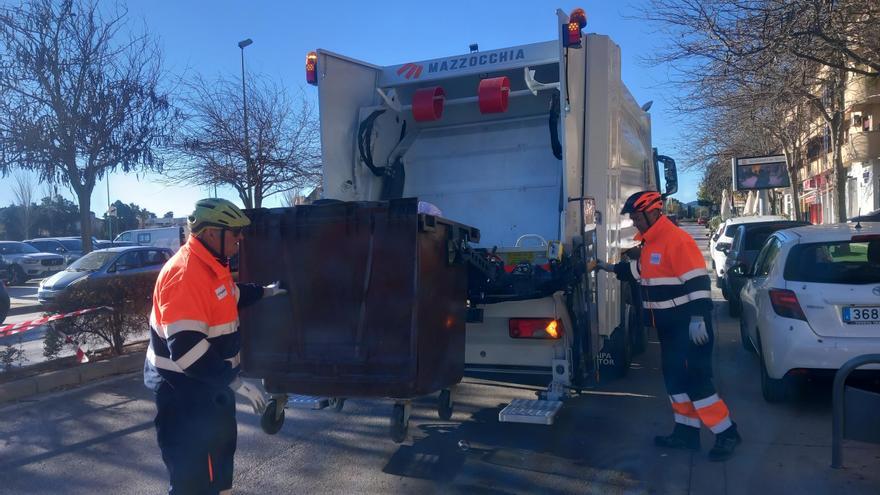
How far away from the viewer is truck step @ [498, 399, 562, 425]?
4.89 metres

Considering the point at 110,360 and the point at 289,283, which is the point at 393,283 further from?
the point at 110,360

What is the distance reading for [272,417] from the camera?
15.2 ft

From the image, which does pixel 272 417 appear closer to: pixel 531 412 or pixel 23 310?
pixel 531 412

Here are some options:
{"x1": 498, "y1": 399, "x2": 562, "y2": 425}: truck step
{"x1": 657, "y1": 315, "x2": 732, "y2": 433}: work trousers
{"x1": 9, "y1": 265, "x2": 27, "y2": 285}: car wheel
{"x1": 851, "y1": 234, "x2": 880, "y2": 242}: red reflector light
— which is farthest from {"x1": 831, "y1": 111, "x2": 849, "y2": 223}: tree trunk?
{"x1": 9, "y1": 265, "x2": 27, "y2": 285}: car wheel

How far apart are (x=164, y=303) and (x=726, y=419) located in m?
3.81

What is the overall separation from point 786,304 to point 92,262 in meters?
13.7

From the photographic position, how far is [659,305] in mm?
5406

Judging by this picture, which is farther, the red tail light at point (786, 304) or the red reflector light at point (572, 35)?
the red tail light at point (786, 304)

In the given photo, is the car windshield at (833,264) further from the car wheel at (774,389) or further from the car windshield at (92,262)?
the car windshield at (92,262)

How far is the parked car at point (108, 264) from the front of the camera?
15.3 m

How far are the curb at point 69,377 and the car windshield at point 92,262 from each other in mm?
7118

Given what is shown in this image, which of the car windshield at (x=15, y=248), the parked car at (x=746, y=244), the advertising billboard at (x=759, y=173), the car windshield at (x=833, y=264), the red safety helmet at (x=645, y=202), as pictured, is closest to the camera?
the red safety helmet at (x=645, y=202)

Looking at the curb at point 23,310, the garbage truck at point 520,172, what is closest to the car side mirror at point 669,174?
the garbage truck at point 520,172

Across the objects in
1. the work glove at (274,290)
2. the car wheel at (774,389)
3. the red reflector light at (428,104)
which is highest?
the red reflector light at (428,104)
